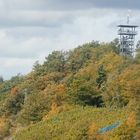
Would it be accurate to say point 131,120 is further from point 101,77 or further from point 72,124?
point 101,77

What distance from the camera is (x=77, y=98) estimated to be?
64750mm

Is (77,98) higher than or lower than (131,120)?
higher

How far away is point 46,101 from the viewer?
70125 mm

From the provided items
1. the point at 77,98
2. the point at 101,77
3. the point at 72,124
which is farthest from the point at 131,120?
the point at 101,77

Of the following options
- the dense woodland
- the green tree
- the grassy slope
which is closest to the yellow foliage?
the dense woodland

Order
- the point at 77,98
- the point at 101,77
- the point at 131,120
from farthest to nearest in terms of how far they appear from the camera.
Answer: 1. the point at 101,77
2. the point at 77,98
3. the point at 131,120

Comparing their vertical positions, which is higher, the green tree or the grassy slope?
the green tree

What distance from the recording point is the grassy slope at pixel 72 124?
169 feet

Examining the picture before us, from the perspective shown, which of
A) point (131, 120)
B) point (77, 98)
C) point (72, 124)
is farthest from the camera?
point (77, 98)

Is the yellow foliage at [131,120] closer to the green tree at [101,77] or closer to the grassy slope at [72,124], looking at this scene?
the grassy slope at [72,124]

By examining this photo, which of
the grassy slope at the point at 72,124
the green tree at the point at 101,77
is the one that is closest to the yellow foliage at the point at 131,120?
the grassy slope at the point at 72,124

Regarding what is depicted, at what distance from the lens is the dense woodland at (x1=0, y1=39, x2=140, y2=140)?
51.7 meters

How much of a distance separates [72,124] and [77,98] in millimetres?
9319

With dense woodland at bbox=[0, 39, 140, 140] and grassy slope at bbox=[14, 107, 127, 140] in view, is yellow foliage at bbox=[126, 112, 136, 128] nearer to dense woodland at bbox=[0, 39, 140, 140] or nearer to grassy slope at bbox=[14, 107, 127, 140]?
dense woodland at bbox=[0, 39, 140, 140]
